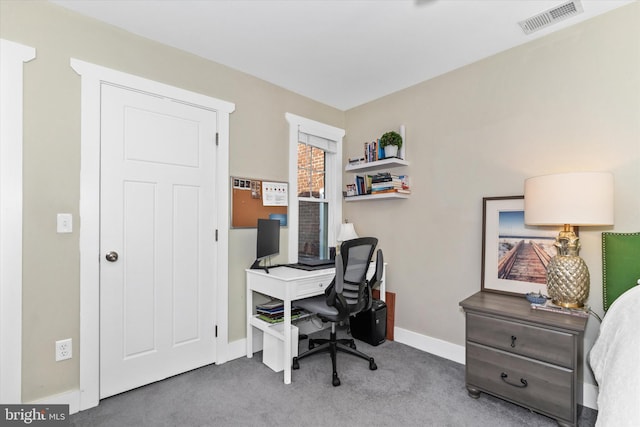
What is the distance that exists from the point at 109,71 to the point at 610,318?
3.37 meters

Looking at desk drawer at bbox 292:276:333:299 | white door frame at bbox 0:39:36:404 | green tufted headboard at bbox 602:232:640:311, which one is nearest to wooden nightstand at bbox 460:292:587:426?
green tufted headboard at bbox 602:232:640:311

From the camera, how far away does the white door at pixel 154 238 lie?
213 centimetres

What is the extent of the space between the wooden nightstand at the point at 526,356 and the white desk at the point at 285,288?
43.4 inches

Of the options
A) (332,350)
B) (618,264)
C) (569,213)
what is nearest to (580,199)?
(569,213)

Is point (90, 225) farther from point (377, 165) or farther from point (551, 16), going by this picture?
point (551, 16)

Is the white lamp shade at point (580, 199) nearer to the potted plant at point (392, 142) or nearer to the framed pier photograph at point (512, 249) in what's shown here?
the framed pier photograph at point (512, 249)

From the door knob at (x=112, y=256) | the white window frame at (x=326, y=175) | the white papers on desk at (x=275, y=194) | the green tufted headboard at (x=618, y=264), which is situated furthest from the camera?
the white window frame at (x=326, y=175)

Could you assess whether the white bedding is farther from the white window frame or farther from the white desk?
the white window frame

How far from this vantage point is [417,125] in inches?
119

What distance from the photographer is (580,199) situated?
179cm

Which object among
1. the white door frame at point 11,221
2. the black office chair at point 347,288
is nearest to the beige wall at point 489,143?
the black office chair at point 347,288

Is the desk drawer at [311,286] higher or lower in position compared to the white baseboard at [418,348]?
higher

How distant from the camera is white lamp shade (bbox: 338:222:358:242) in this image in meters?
3.36

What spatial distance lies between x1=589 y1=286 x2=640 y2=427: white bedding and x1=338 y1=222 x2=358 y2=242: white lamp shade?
2.07m
